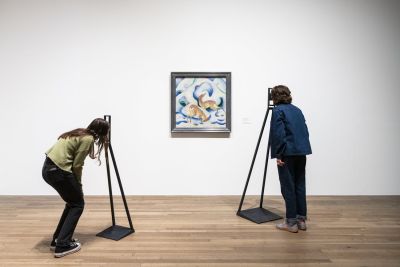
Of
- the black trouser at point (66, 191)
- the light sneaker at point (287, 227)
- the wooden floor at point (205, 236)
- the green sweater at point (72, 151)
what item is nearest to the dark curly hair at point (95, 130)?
the green sweater at point (72, 151)

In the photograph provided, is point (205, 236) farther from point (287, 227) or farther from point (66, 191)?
point (66, 191)

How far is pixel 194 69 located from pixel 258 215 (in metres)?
2.05

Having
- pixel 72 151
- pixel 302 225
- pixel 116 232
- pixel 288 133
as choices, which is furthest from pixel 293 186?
pixel 72 151

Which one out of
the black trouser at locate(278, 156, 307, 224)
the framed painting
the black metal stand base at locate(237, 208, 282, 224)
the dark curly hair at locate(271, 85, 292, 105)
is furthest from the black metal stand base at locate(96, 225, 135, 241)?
the dark curly hair at locate(271, 85, 292, 105)

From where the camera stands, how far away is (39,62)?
15.5 ft

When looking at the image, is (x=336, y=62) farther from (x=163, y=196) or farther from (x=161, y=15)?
(x=163, y=196)

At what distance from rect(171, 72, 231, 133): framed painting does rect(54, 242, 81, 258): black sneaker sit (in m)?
2.11

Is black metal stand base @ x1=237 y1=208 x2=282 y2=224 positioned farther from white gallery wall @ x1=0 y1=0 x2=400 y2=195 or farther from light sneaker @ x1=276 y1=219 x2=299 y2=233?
white gallery wall @ x1=0 y1=0 x2=400 y2=195

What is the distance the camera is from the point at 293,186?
11.5 feet

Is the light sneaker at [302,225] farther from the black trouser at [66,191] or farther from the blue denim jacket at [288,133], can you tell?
the black trouser at [66,191]

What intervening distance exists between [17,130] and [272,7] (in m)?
3.74

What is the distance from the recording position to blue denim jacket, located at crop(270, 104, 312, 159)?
11.2 feet

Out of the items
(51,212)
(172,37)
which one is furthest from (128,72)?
(51,212)

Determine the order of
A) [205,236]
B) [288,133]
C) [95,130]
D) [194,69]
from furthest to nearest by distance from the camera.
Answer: [194,69] → [288,133] → [205,236] → [95,130]
